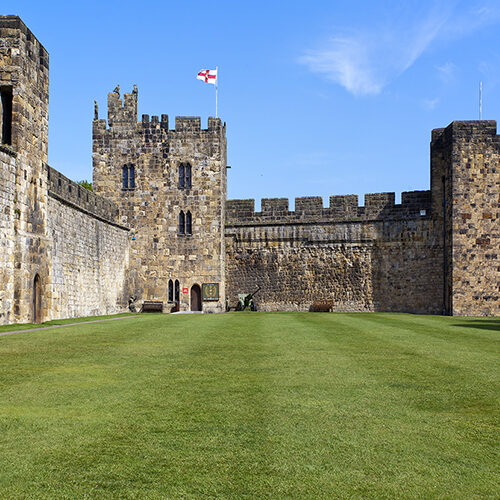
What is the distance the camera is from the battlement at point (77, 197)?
18781 millimetres

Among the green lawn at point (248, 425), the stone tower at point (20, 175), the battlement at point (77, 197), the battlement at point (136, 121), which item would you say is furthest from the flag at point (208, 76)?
the green lawn at point (248, 425)

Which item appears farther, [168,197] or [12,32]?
[168,197]

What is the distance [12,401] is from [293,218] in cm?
2484

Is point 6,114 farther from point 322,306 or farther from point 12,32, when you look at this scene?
point 322,306

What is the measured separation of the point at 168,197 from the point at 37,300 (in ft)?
44.2

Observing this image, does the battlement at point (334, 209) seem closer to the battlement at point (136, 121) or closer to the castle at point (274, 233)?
the castle at point (274, 233)

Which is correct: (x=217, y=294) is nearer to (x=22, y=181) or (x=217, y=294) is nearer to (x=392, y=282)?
(x=392, y=282)

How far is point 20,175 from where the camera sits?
1552 cm

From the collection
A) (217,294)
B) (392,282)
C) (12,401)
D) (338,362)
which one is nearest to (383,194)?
(392,282)

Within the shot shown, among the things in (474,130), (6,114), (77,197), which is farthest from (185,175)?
(6,114)

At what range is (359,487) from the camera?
3402 mm

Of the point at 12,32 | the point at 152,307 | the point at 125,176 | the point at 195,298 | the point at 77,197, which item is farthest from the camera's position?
the point at 125,176

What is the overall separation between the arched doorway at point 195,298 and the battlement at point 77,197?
507cm

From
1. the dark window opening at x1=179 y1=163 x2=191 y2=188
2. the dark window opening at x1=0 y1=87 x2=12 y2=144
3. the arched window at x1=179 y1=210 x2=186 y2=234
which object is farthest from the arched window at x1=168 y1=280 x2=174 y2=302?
the dark window opening at x1=0 y1=87 x2=12 y2=144
